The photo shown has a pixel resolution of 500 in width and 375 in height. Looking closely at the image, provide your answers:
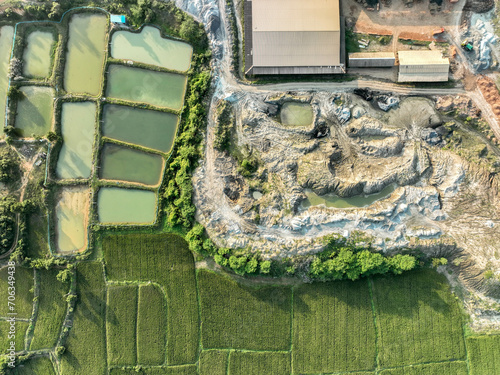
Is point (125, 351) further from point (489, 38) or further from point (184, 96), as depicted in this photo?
point (489, 38)

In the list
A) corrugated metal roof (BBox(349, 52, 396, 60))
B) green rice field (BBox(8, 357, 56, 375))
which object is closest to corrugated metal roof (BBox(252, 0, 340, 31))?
corrugated metal roof (BBox(349, 52, 396, 60))

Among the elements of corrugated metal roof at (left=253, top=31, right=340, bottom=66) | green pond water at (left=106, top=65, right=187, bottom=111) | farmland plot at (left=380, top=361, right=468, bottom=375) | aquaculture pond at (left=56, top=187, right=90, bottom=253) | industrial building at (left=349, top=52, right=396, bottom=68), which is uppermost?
corrugated metal roof at (left=253, top=31, right=340, bottom=66)

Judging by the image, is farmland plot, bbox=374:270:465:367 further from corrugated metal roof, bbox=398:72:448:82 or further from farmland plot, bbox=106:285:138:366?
farmland plot, bbox=106:285:138:366

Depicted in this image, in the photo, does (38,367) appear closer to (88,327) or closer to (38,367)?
(38,367)

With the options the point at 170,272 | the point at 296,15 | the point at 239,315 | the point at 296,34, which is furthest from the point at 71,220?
the point at 296,15

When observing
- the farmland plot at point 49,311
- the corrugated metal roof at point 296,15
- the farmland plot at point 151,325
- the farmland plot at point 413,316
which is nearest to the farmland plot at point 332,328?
the farmland plot at point 413,316
